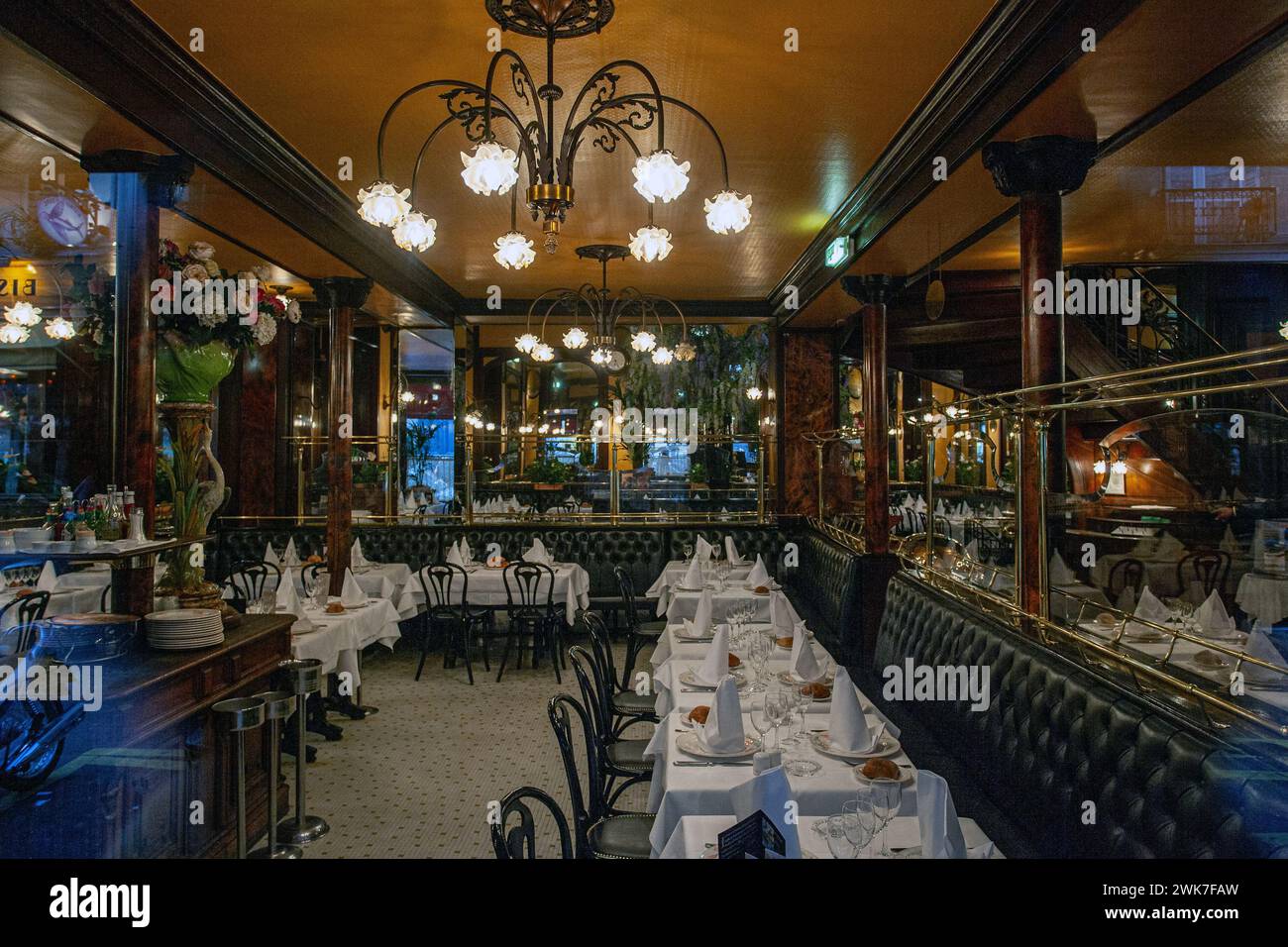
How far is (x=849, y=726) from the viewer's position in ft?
9.31

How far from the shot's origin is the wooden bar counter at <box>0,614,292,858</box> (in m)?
2.70

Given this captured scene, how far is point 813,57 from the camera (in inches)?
156

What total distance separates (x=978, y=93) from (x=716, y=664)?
286cm

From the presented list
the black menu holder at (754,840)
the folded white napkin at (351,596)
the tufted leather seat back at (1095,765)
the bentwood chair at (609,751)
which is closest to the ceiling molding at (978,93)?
the tufted leather seat back at (1095,765)

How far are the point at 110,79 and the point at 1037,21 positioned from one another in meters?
3.84

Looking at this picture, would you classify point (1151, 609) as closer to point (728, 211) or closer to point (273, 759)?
point (728, 211)

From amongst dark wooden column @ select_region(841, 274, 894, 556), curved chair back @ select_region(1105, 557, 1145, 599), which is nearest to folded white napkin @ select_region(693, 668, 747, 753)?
dark wooden column @ select_region(841, 274, 894, 556)

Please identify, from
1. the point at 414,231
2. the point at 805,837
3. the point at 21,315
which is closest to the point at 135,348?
the point at 414,231

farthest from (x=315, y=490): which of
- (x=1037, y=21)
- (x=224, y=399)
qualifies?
(x=1037, y=21)

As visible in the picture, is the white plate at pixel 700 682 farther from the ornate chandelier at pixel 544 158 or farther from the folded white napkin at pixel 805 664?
the ornate chandelier at pixel 544 158

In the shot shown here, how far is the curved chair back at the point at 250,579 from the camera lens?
6832 millimetres

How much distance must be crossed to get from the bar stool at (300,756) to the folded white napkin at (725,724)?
6.38 feet

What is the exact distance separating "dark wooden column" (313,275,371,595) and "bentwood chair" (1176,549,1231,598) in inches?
280
